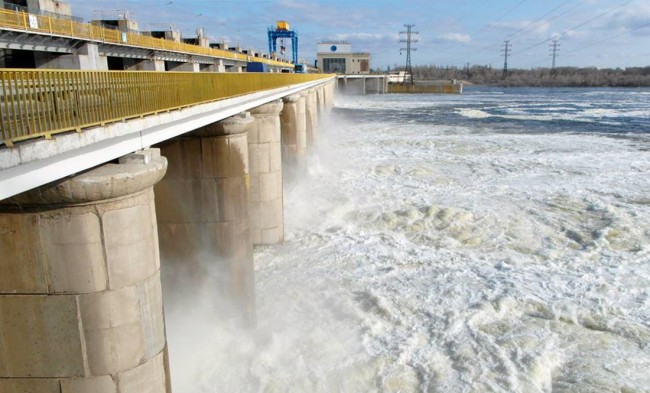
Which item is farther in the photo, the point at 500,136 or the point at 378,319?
the point at 500,136

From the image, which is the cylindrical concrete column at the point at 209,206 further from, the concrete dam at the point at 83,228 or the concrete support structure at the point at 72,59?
the concrete support structure at the point at 72,59

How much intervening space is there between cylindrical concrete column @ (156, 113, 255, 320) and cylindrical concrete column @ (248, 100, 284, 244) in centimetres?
436

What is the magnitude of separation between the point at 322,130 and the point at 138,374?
45473 millimetres

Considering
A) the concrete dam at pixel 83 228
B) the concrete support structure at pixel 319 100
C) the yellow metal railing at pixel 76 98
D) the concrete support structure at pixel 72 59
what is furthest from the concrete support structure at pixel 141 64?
the concrete dam at pixel 83 228

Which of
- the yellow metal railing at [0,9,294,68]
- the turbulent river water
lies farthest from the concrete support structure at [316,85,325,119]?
the turbulent river water

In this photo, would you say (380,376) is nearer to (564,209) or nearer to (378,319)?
(378,319)

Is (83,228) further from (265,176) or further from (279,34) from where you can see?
(279,34)

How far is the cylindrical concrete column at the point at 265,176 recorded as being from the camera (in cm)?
1800

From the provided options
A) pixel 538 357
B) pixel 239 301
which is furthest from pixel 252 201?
pixel 538 357

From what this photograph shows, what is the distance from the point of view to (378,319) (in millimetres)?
13344

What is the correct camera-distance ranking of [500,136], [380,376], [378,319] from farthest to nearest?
[500,136] → [378,319] → [380,376]

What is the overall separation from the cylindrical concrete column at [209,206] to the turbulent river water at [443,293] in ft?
2.96

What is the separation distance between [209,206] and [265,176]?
554 cm

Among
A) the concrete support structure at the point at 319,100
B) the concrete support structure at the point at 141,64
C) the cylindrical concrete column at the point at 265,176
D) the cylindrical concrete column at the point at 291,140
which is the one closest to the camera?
the cylindrical concrete column at the point at 265,176
